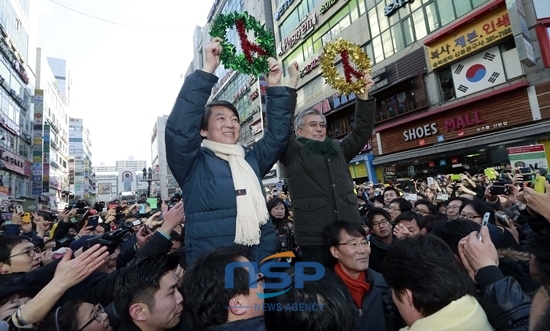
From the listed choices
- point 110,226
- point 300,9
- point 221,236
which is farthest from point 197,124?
point 300,9

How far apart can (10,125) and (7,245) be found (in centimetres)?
3562

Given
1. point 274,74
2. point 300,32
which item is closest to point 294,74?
point 274,74

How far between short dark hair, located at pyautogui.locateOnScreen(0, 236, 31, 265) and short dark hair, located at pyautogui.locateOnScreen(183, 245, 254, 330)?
2272mm

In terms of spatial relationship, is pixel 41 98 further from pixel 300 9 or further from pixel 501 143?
pixel 501 143

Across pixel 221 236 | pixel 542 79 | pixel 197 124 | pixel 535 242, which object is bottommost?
pixel 535 242

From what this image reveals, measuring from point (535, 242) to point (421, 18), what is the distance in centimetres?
1930

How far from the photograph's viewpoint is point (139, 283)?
1.95 metres

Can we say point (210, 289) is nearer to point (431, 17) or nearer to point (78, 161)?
point (431, 17)

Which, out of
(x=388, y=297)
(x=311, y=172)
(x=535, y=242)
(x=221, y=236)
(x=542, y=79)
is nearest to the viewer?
(x=535, y=242)

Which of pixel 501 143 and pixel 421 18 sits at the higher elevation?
pixel 421 18

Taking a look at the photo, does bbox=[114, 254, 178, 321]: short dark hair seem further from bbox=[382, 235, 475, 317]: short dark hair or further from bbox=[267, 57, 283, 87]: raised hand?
bbox=[267, 57, 283, 87]: raised hand

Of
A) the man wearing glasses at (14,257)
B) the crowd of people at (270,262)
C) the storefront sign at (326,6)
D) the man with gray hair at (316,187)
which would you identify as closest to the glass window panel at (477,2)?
the storefront sign at (326,6)

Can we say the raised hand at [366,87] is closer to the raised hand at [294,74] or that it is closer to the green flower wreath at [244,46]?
the raised hand at [294,74]

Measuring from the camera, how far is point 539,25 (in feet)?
42.6
